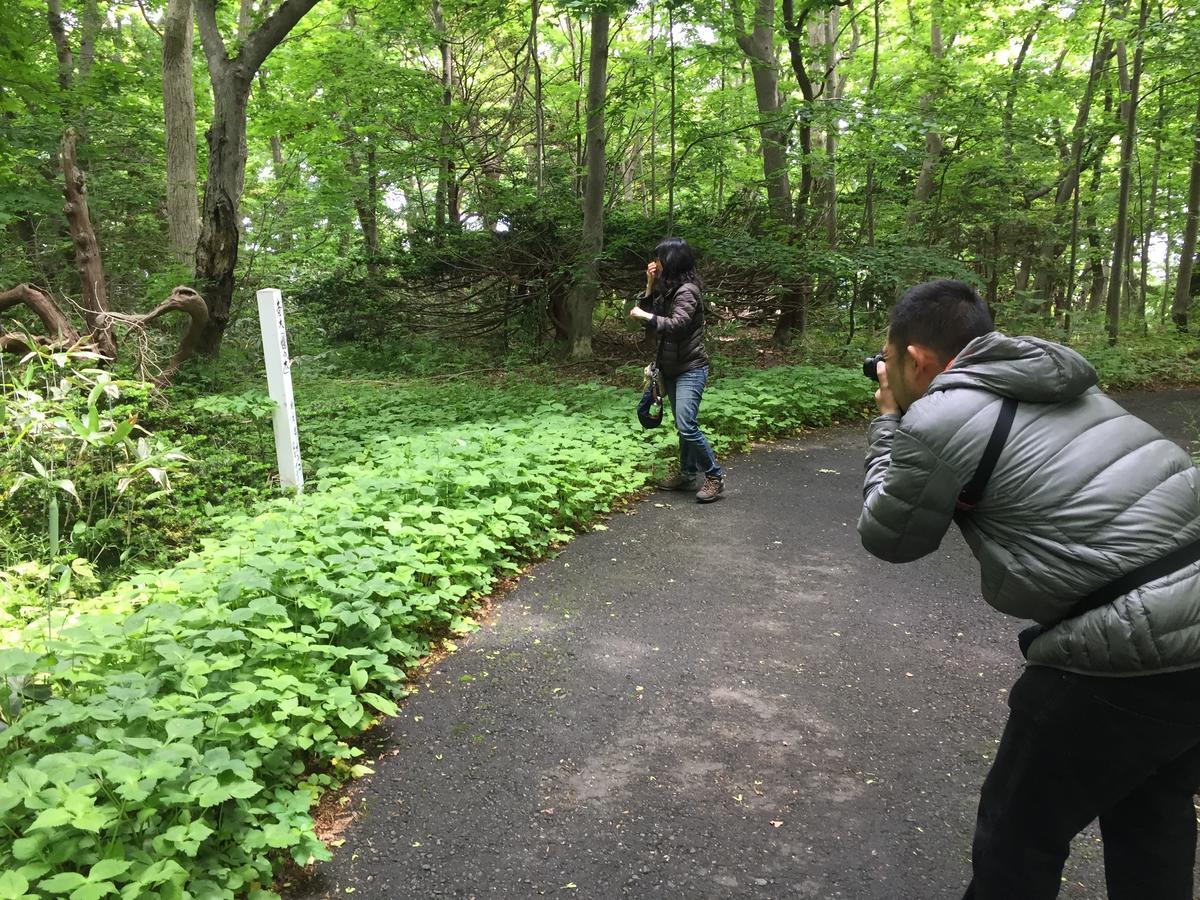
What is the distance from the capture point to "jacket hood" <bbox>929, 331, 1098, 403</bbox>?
1.71 meters

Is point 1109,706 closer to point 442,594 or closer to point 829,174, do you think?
point 442,594

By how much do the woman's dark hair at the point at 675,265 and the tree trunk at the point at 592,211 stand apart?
5.28 meters

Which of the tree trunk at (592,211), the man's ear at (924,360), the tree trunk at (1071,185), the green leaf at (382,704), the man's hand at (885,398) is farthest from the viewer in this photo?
the tree trunk at (1071,185)

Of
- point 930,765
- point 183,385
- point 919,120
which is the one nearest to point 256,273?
point 183,385

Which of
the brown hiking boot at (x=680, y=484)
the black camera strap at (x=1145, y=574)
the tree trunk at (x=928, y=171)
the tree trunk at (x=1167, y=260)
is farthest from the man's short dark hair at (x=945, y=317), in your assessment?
the tree trunk at (x=1167, y=260)

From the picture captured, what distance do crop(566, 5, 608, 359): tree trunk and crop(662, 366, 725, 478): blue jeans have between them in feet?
19.9

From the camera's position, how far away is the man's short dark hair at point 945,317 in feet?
6.39

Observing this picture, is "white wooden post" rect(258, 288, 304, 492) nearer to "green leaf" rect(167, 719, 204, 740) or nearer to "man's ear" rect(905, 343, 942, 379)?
"green leaf" rect(167, 719, 204, 740)

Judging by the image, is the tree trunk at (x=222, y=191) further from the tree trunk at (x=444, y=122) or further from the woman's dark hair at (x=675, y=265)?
the woman's dark hair at (x=675, y=265)

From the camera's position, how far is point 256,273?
15336mm

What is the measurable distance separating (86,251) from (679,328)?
18.5 feet

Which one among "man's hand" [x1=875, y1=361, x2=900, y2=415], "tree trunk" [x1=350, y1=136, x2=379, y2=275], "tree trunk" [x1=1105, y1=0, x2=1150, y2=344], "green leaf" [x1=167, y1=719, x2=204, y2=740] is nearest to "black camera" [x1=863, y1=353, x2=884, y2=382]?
"man's hand" [x1=875, y1=361, x2=900, y2=415]

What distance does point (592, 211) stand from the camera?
11.8m

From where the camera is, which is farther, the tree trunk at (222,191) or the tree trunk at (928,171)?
the tree trunk at (928,171)
